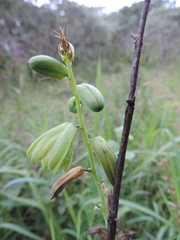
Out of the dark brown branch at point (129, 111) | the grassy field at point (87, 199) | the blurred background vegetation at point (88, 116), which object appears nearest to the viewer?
the dark brown branch at point (129, 111)

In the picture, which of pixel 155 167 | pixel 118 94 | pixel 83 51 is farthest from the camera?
pixel 83 51

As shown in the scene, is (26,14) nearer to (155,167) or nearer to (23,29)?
(23,29)

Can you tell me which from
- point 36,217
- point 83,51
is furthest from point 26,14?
point 36,217

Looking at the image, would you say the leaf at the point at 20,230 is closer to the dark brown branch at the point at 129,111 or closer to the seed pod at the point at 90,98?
the dark brown branch at the point at 129,111

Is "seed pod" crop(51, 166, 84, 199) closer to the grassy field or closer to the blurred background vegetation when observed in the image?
the blurred background vegetation

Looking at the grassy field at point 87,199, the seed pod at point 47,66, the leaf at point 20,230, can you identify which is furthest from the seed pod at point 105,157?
the leaf at point 20,230

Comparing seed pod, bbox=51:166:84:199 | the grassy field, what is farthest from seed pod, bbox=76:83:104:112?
the grassy field
